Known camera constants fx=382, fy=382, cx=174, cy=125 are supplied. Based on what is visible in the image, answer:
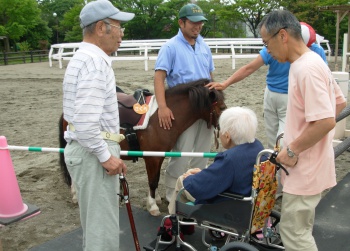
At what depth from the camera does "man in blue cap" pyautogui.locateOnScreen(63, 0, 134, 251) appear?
81.7 inches

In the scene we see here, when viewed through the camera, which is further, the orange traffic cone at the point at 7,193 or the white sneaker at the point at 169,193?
the white sneaker at the point at 169,193

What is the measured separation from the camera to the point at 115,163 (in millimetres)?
2246

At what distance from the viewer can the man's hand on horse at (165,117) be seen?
3.63 metres

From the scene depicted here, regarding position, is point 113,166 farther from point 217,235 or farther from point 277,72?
point 277,72

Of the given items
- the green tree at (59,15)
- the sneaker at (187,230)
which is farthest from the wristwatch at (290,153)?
the green tree at (59,15)

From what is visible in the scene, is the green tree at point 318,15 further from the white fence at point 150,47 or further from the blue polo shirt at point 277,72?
the blue polo shirt at point 277,72

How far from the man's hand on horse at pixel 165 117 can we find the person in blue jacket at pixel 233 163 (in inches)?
47.7

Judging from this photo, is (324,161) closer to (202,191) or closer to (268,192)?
(268,192)

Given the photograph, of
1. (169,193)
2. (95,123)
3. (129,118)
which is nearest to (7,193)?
(129,118)

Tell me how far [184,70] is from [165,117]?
1.70 feet

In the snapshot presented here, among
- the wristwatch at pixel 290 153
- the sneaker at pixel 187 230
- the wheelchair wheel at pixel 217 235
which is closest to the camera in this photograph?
the wristwatch at pixel 290 153

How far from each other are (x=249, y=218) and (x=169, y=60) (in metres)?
1.83

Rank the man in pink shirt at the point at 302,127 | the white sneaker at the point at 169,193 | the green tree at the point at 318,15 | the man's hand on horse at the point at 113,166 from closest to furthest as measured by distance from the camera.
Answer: the man in pink shirt at the point at 302,127 → the man's hand on horse at the point at 113,166 → the white sneaker at the point at 169,193 → the green tree at the point at 318,15

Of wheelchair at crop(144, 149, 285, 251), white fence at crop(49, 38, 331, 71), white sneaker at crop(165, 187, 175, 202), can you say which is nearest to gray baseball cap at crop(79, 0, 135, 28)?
wheelchair at crop(144, 149, 285, 251)
